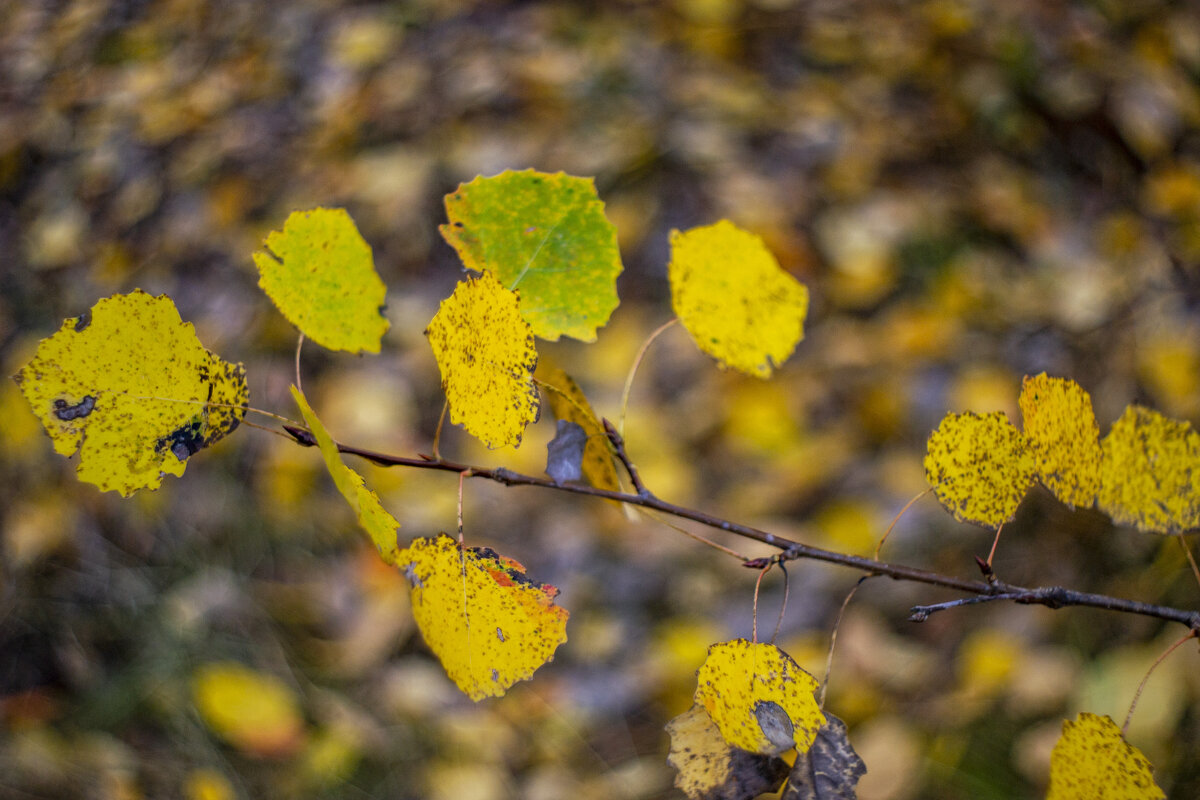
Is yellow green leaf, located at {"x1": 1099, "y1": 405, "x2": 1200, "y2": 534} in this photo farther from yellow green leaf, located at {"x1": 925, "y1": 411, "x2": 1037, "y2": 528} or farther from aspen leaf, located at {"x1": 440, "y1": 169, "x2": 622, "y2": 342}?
aspen leaf, located at {"x1": 440, "y1": 169, "x2": 622, "y2": 342}

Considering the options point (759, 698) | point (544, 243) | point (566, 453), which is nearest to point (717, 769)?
point (759, 698)

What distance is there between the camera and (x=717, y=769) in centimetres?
33

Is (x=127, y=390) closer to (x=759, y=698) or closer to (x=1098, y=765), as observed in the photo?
(x=759, y=698)

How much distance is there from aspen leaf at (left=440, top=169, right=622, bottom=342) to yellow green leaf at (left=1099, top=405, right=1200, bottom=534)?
256 millimetres

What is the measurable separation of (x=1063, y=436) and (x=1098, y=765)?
0.15m

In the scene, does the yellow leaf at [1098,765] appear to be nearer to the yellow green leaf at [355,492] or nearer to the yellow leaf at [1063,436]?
the yellow leaf at [1063,436]

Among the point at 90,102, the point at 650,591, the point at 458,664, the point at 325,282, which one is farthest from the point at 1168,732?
the point at 90,102

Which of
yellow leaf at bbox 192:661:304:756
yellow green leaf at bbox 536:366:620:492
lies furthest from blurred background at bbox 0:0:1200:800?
yellow green leaf at bbox 536:366:620:492

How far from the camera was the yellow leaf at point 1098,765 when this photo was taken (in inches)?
12.6

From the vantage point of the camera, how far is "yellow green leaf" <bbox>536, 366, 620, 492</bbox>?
1.22 ft

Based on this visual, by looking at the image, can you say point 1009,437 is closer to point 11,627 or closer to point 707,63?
point 707,63

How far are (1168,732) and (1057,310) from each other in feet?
1.39

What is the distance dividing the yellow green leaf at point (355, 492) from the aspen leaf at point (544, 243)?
111 mm

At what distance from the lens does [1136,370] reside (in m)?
0.77
